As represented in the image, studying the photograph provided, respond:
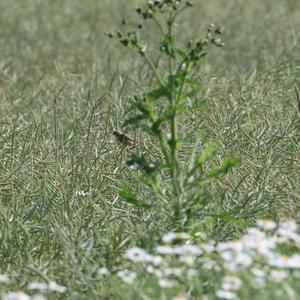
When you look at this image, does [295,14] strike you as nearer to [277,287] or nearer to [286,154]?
[286,154]

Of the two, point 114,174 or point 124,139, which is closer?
point 114,174

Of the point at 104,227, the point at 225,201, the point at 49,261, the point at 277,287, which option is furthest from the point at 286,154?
the point at 277,287

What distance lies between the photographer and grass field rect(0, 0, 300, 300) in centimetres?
335

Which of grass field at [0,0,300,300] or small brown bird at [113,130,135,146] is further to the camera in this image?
small brown bird at [113,130,135,146]

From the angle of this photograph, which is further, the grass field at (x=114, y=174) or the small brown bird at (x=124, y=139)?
the small brown bird at (x=124, y=139)

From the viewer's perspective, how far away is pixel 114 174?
4.33 metres

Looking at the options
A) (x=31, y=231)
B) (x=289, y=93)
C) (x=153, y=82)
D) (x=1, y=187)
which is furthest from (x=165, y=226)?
(x=153, y=82)

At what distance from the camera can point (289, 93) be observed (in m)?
5.70

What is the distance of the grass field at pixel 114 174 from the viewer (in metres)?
3.35

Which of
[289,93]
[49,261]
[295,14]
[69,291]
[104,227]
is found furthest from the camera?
[295,14]

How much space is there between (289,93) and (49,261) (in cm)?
254

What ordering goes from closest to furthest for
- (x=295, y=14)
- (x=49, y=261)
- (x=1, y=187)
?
(x=49, y=261)
(x=1, y=187)
(x=295, y=14)

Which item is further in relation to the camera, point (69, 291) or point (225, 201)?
point (225, 201)

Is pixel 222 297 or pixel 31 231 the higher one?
pixel 222 297
